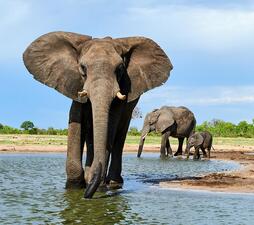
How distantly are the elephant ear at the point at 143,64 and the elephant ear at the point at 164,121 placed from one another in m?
18.7

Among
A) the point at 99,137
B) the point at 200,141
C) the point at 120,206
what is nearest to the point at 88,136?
the point at 99,137

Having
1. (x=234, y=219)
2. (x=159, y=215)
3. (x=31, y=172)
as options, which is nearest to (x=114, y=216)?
(x=159, y=215)

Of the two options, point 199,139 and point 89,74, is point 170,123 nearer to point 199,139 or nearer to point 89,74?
point 199,139

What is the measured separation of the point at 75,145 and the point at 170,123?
20115mm

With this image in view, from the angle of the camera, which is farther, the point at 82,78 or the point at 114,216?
the point at 82,78

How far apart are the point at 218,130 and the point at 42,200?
68.1 metres

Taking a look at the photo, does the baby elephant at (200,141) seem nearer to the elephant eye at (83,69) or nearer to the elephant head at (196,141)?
the elephant head at (196,141)

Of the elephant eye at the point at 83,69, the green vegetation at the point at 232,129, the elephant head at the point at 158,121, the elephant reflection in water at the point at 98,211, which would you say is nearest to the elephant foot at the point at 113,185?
the elephant reflection in water at the point at 98,211

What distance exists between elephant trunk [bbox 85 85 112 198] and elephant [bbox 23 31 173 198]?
0.05 metres

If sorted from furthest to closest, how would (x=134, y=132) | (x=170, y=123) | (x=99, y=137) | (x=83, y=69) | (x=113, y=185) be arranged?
(x=134, y=132) < (x=170, y=123) < (x=113, y=185) < (x=83, y=69) < (x=99, y=137)

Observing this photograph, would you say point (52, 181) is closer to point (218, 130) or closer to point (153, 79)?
point (153, 79)

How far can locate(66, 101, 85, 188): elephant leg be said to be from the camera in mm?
12094

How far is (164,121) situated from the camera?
32.0 metres

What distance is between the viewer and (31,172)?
682 inches
